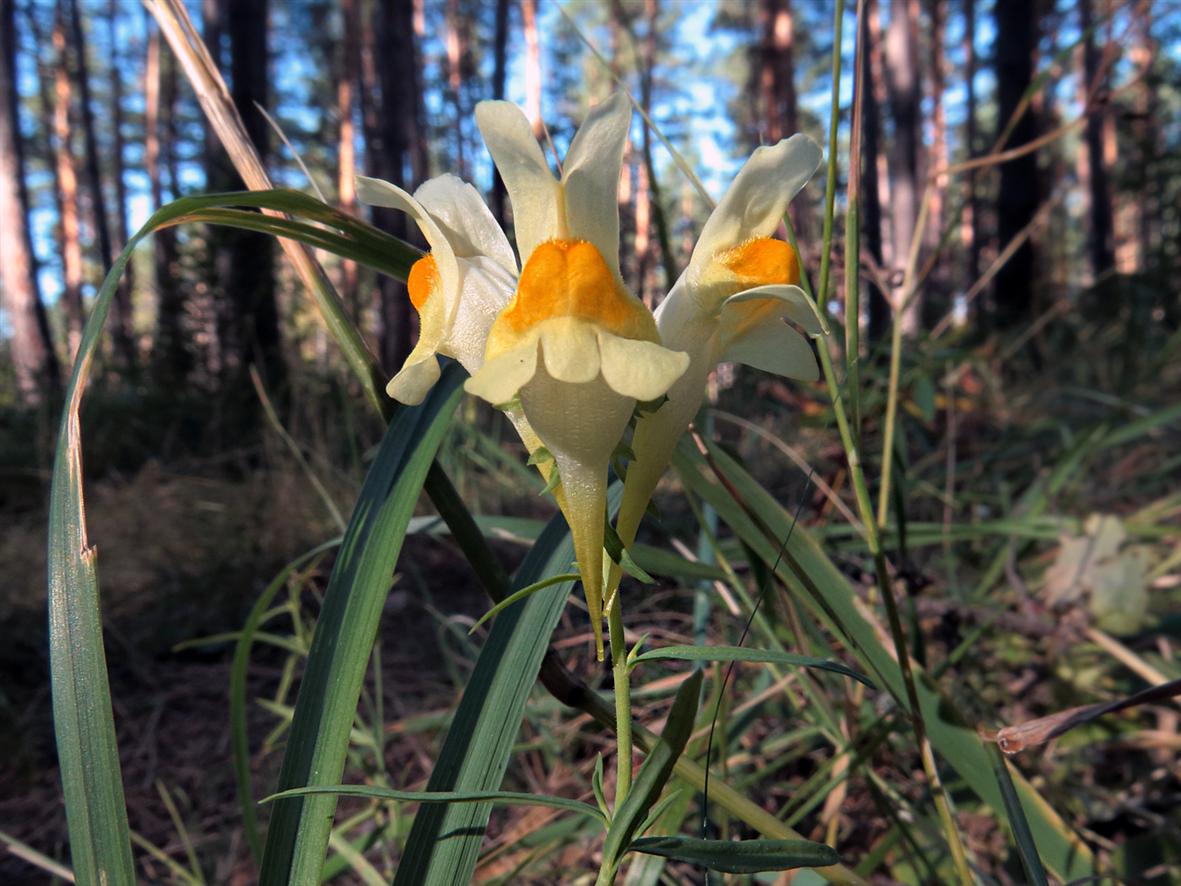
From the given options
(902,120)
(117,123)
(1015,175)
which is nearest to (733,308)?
(1015,175)

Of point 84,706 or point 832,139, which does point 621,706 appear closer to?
point 84,706

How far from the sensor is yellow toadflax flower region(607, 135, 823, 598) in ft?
1.24

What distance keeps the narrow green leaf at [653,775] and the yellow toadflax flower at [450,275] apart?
179 mm

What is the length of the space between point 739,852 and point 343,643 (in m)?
0.24

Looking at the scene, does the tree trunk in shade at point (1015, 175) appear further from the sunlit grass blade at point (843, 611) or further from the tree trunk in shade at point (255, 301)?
the sunlit grass blade at point (843, 611)

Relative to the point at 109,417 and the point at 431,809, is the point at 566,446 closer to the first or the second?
the point at 431,809

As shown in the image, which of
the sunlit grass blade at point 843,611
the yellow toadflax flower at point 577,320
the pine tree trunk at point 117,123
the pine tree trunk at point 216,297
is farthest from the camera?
the pine tree trunk at point 117,123

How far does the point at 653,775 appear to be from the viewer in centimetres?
36

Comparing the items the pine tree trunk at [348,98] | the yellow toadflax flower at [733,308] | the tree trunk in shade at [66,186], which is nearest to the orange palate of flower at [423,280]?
the yellow toadflax flower at [733,308]

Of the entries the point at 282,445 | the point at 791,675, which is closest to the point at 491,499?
the point at 282,445

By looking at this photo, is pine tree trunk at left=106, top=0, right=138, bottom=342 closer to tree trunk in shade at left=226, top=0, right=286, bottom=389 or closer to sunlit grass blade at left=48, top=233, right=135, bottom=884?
tree trunk in shade at left=226, top=0, right=286, bottom=389

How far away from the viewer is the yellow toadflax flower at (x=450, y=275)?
371 mm

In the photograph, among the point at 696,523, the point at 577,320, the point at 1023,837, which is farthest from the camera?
the point at 696,523

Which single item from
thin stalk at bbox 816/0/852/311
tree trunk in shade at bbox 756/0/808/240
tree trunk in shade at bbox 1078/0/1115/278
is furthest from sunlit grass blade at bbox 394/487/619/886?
tree trunk in shade at bbox 1078/0/1115/278
